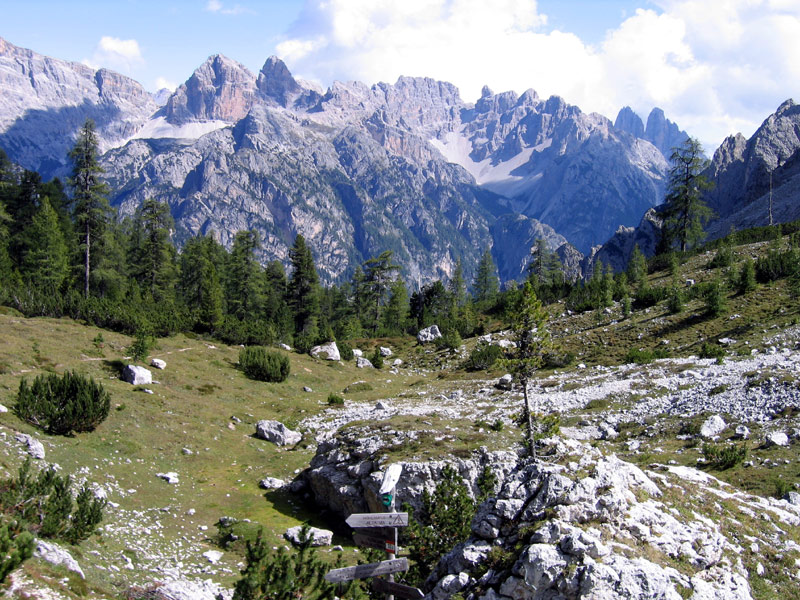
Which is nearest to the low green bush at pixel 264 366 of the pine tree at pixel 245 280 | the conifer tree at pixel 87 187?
the conifer tree at pixel 87 187

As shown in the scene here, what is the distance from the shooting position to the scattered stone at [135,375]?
29453 mm

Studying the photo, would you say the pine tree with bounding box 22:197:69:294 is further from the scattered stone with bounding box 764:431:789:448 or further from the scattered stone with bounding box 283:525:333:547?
the scattered stone with bounding box 764:431:789:448

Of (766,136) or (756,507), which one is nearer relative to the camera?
(756,507)

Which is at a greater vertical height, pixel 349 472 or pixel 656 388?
pixel 656 388

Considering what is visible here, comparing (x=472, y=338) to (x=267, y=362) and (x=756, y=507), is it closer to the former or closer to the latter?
(x=267, y=362)

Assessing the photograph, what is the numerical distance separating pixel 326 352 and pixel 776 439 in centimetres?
3968

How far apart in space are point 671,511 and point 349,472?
39.3 feet

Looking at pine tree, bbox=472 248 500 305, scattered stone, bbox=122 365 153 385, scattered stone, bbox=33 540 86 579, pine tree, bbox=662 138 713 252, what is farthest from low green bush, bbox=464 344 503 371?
pine tree, bbox=472 248 500 305

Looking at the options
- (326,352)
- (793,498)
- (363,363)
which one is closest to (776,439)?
(793,498)

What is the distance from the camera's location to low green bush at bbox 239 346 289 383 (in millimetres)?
38812

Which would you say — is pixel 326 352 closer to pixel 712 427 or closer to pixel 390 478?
pixel 712 427

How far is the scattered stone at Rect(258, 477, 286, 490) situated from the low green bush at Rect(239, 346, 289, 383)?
17.7m

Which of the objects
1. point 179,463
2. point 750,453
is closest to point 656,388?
point 750,453

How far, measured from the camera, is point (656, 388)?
26875 mm
